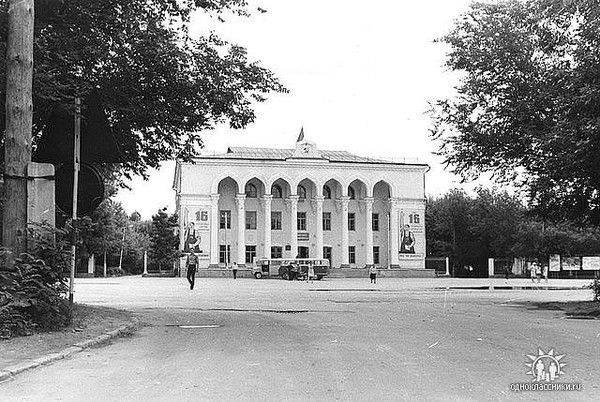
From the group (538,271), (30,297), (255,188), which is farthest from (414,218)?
(30,297)

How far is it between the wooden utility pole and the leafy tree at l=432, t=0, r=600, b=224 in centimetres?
1411

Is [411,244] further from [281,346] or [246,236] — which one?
[281,346]

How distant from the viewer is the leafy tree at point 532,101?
21047 millimetres

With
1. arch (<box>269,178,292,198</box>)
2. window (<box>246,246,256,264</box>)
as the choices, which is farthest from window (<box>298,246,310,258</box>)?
arch (<box>269,178,292,198</box>)

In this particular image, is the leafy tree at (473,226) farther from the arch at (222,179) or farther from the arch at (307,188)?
the arch at (222,179)

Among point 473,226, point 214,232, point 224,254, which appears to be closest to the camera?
point 214,232

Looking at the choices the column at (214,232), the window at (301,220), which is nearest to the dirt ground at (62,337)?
the column at (214,232)

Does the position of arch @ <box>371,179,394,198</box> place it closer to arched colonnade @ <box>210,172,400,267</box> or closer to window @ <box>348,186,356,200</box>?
arched colonnade @ <box>210,172,400,267</box>
